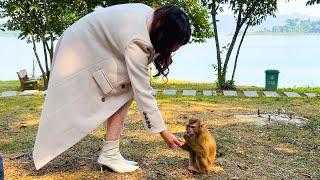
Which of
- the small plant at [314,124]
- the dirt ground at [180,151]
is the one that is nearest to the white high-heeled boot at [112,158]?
the dirt ground at [180,151]

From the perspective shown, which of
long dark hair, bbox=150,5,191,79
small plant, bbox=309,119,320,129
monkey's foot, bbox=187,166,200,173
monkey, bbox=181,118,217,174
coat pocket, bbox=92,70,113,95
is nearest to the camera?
long dark hair, bbox=150,5,191,79

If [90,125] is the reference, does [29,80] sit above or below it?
below

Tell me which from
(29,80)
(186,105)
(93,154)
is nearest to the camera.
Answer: (93,154)

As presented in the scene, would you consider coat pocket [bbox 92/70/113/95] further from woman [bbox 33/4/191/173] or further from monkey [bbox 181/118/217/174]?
monkey [bbox 181/118/217/174]

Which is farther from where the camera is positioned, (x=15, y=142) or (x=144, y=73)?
(x=15, y=142)

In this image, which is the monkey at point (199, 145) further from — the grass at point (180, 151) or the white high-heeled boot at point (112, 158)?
the white high-heeled boot at point (112, 158)

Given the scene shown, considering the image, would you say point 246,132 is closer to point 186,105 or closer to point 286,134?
point 286,134

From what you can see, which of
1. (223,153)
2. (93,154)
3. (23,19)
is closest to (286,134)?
(223,153)

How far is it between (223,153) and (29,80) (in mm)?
9047

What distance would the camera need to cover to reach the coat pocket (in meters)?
Answer: 3.02

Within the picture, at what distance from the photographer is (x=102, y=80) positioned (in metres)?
3.01

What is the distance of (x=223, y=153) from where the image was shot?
4.09 metres

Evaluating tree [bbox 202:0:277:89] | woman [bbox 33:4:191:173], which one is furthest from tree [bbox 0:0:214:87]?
woman [bbox 33:4:191:173]

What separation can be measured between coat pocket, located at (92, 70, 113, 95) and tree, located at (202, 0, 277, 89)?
341 inches
